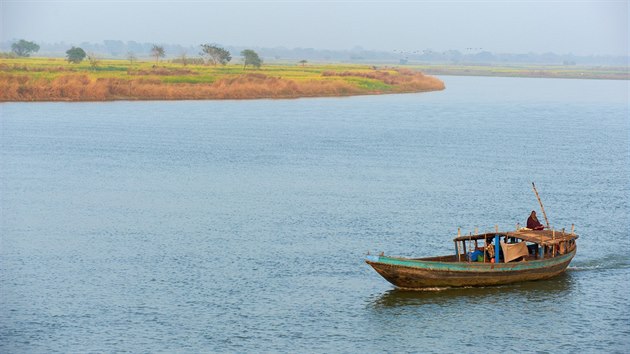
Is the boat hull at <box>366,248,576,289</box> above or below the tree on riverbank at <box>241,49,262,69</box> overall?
below

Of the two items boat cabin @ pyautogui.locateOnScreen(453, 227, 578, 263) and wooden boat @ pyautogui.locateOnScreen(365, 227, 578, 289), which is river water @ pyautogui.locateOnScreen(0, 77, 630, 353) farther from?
boat cabin @ pyautogui.locateOnScreen(453, 227, 578, 263)

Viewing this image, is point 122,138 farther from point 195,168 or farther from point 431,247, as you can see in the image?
point 431,247

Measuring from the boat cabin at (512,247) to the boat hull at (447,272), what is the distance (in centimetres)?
104

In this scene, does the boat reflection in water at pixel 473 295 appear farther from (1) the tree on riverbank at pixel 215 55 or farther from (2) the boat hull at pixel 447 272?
(1) the tree on riverbank at pixel 215 55

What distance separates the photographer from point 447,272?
37.6 metres

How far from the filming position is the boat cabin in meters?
40.0

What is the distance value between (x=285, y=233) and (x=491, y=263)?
12.4 meters

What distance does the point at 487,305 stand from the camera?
36562mm

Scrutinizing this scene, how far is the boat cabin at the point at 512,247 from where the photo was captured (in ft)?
131

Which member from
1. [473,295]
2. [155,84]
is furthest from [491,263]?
[155,84]

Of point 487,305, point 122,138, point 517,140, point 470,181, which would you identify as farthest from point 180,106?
point 487,305

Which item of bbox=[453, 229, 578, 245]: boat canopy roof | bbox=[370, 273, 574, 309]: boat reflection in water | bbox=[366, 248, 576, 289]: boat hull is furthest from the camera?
bbox=[453, 229, 578, 245]: boat canopy roof

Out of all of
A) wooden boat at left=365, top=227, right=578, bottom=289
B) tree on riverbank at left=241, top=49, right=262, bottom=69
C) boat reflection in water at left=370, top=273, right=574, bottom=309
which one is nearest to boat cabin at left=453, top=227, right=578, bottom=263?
wooden boat at left=365, top=227, right=578, bottom=289

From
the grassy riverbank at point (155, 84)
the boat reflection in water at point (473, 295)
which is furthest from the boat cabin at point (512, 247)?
the grassy riverbank at point (155, 84)
